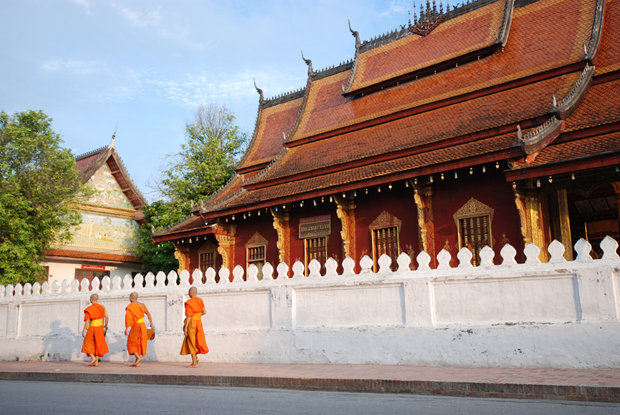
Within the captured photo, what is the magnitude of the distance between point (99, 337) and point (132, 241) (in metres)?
15.8

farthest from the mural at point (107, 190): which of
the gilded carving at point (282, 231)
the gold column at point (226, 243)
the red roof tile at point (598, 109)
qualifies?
the red roof tile at point (598, 109)

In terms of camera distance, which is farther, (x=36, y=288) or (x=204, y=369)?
(x=36, y=288)

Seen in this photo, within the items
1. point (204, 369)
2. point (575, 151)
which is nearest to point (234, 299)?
point (204, 369)

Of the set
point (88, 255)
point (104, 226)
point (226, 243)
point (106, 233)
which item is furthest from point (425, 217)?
point (104, 226)

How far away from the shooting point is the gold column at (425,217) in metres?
12.6

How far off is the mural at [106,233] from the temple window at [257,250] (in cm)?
1015

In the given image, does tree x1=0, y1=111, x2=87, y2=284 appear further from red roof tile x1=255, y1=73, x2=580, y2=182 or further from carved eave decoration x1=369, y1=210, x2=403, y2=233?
carved eave decoration x1=369, y1=210, x2=403, y2=233

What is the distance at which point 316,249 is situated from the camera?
1501cm

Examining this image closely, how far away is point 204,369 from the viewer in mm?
8477

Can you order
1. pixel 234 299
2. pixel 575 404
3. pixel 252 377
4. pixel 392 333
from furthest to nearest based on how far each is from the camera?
pixel 234 299, pixel 392 333, pixel 252 377, pixel 575 404

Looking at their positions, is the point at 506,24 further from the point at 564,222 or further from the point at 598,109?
the point at 564,222

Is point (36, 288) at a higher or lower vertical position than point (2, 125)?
lower

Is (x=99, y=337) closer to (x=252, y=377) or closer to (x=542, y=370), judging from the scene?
(x=252, y=377)

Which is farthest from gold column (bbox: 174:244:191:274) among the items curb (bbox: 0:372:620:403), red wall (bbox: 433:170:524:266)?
curb (bbox: 0:372:620:403)
